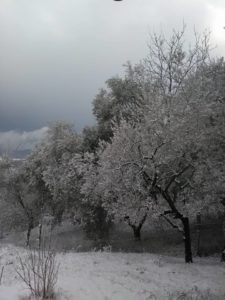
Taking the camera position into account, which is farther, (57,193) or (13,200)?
(13,200)

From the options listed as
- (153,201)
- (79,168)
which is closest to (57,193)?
(79,168)

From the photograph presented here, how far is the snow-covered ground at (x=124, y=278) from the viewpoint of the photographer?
39.9ft

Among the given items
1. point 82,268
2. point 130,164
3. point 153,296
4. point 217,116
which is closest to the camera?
point 153,296

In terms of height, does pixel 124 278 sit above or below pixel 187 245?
below

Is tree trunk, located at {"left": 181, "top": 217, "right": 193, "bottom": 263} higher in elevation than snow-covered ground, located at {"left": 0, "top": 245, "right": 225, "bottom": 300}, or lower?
higher

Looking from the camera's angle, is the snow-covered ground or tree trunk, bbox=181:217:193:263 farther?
tree trunk, bbox=181:217:193:263

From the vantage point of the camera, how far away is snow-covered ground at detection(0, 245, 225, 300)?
12.2m

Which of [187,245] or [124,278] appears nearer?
[124,278]

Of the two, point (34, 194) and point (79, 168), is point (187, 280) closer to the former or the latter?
point (79, 168)

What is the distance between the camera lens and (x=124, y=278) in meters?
14.7

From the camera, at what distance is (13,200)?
36.8m

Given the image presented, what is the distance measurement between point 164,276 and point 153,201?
3.78 m

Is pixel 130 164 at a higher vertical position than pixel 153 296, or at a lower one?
higher

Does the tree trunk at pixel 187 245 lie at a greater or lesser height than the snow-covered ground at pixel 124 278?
greater
